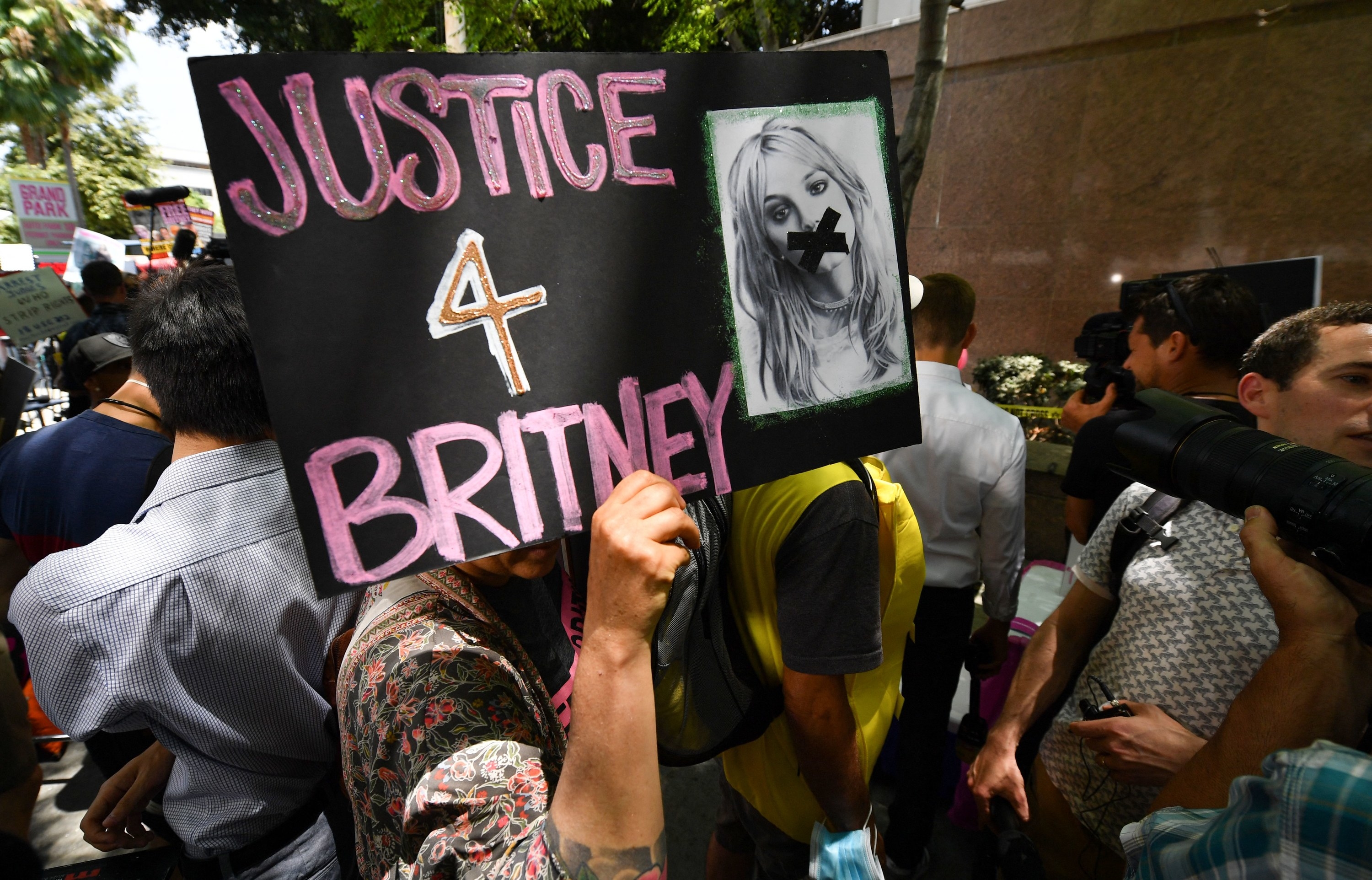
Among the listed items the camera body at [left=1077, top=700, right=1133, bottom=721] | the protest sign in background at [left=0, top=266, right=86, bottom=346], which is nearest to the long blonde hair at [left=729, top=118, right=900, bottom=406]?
the camera body at [left=1077, top=700, right=1133, bottom=721]

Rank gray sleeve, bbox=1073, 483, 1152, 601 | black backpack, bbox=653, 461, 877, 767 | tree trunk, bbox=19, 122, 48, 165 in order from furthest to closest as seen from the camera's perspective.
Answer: tree trunk, bbox=19, 122, 48, 165, gray sleeve, bbox=1073, 483, 1152, 601, black backpack, bbox=653, 461, 877, 767

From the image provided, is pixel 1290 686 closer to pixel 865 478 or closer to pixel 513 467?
pixel 865 478

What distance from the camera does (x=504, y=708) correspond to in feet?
3.02

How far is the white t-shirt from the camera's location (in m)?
1.36

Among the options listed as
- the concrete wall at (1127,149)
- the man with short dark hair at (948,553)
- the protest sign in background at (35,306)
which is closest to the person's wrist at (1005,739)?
the man with short dark hair at (948,553)

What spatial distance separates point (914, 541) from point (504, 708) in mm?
1186

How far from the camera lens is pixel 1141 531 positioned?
1.61m

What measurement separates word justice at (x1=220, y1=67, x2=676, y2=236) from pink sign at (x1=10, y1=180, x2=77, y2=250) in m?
12.4

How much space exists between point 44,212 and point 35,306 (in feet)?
22.1

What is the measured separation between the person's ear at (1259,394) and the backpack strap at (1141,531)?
12.7 inches

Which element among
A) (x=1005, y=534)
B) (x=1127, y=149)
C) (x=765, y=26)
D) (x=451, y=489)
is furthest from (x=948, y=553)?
(x=1127, y=149)

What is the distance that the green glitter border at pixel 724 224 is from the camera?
1.03 m

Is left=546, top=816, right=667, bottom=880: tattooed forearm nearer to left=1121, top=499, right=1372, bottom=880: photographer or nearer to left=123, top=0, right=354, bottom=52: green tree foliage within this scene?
left=1121, top=499, right=1372, bottom=880: photographer

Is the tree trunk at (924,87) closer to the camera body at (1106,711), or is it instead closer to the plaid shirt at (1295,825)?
the camera body at (1106,711)
